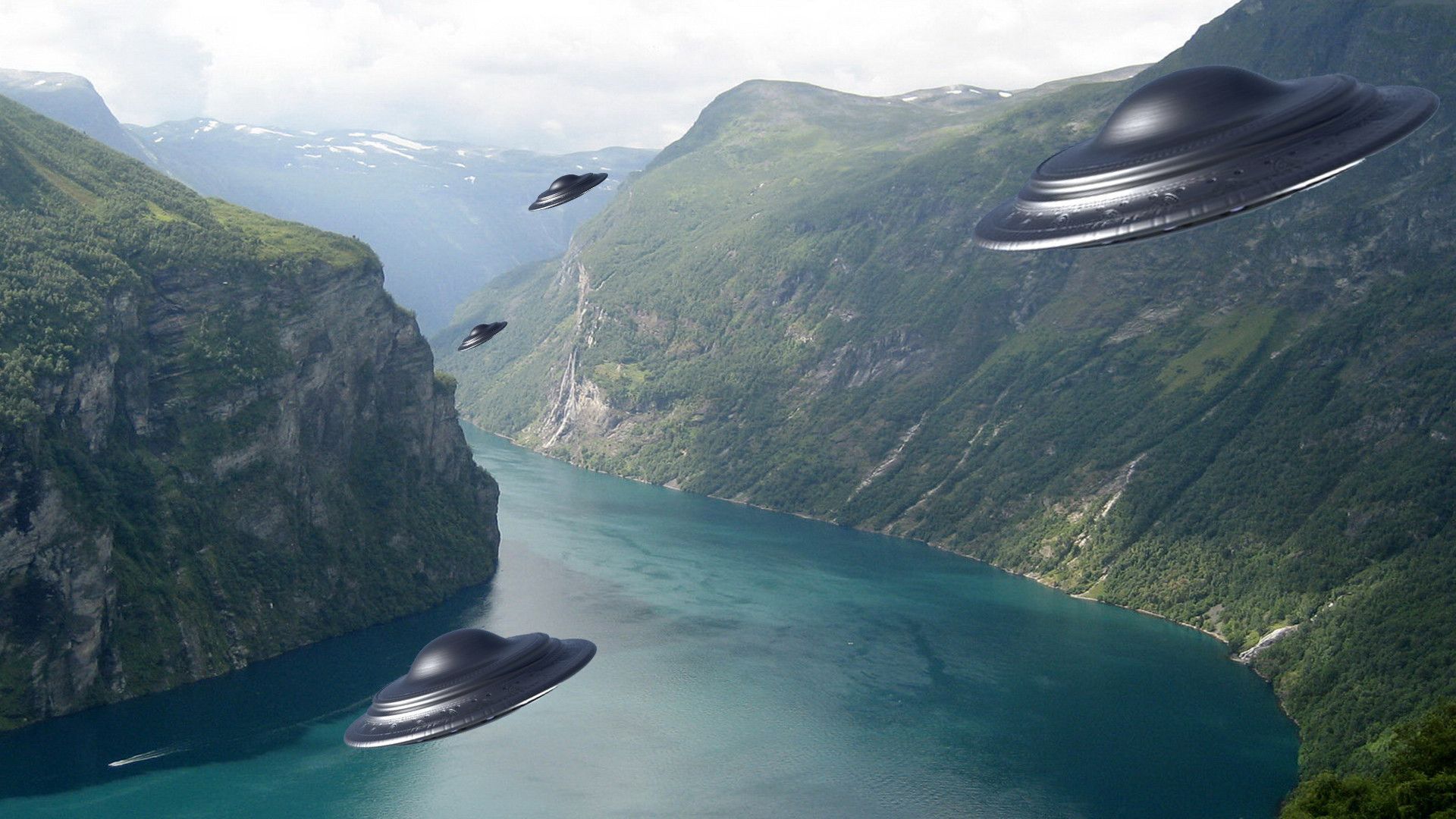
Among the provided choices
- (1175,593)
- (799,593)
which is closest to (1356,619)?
(1175,593)

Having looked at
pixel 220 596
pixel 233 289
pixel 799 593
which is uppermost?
pixel 233 289

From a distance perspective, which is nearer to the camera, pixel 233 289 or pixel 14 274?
pixel 14 274

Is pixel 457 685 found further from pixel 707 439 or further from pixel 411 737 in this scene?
pixel 707 439

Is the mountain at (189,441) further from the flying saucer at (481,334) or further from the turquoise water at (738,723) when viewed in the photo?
the flying saucer at (481,334)

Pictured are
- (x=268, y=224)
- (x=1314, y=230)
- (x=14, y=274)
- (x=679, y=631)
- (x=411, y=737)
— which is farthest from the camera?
(x=1314, y=230)

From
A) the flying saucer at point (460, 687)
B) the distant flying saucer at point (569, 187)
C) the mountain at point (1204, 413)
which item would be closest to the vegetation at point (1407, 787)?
the mountain at point (1204, 413)

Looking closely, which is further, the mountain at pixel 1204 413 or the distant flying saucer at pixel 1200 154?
the mountain at pixel 1204 413
